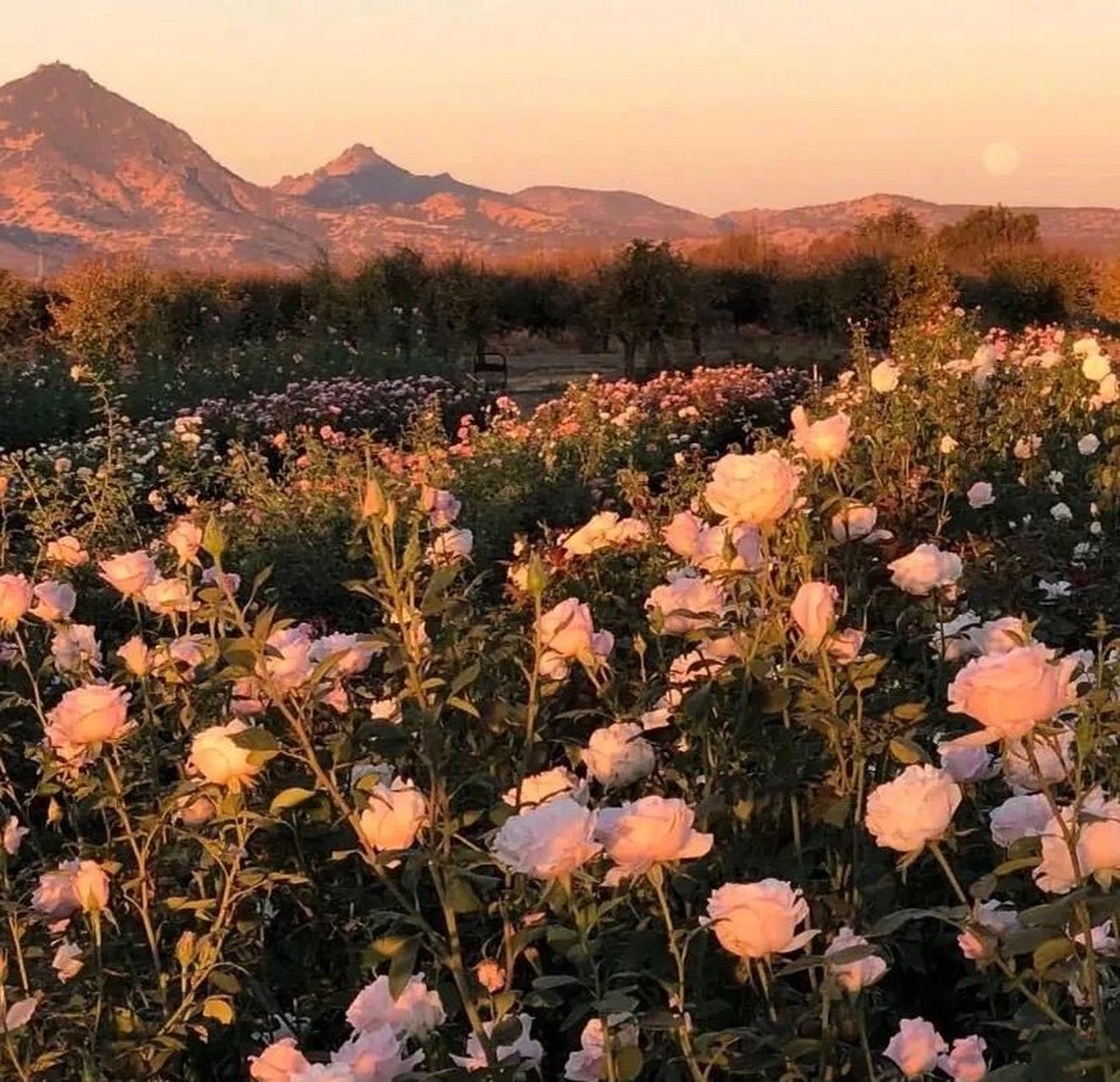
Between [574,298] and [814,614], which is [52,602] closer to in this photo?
[814,614]

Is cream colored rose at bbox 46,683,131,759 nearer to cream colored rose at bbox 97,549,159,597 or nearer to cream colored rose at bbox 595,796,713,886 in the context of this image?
cream colored rose at bbox 97,549,159,597

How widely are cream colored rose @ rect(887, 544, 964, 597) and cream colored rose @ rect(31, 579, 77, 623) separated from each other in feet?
4.32

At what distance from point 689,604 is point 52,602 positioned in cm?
103

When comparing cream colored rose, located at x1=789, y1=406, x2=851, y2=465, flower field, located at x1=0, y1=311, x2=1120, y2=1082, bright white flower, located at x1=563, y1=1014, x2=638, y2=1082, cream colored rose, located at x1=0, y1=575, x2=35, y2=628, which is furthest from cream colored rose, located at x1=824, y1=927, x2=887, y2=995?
cream colored rose, located at x1=0, y1=575, x2=35, y2=628

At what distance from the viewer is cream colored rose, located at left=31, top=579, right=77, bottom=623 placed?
6.98 feet

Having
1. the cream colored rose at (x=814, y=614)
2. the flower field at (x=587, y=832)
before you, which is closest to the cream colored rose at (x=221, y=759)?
the flower field at (x=587, y=832)

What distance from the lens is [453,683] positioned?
1.46 m

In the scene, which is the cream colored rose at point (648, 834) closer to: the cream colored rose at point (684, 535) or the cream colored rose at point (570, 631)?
the cream colored rose at point (570, 631)

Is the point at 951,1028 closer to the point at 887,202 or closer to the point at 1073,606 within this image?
the point at 1073,606

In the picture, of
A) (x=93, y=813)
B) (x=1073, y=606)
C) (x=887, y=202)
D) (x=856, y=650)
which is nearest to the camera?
(x=856, y=650)

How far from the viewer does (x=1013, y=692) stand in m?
1.05

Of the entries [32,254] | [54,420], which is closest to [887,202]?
[32,254]

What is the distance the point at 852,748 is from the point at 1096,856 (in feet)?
2.03

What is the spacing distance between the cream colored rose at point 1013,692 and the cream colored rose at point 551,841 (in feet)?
1.08
